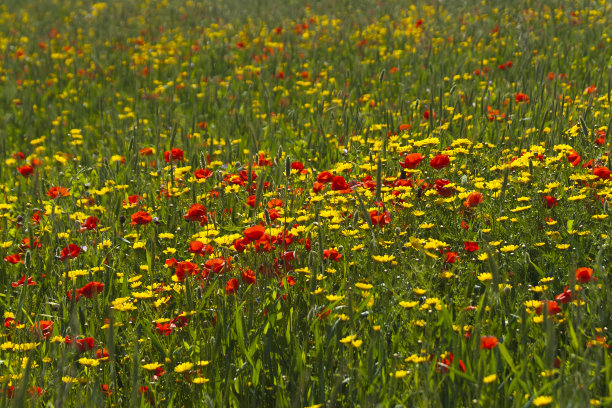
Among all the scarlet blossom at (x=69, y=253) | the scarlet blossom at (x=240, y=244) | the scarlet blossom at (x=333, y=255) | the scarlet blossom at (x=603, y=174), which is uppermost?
the scarlet blossom at (x=603, y=174)

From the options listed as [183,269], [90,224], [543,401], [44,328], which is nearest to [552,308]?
[543,401]

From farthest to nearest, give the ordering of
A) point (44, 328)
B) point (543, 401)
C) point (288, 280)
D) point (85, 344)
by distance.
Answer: point (288, 280), point (44, 328), point (85, 344), point (543, 401)

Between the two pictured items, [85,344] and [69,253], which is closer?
[85,344]

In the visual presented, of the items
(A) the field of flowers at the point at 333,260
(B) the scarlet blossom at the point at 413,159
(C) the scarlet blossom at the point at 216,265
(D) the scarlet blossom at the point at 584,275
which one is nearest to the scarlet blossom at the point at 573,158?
(A) the field of flowers at the point at 333,260

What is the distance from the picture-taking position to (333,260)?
2697 millimetres

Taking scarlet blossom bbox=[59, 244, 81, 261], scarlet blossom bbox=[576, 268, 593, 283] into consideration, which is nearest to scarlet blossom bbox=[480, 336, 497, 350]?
scarlet blossom bbox=[576, 268, 593, 283]

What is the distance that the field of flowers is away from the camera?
6.39 feet

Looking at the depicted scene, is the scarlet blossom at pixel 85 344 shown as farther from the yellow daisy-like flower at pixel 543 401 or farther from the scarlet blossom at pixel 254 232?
the yellow daisy-like flower at pixel 543 401

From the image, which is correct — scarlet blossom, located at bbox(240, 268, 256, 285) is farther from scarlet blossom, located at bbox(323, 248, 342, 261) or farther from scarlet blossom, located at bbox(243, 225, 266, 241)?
scarlet blossom, located at bbox(323, 248, 342, 261)

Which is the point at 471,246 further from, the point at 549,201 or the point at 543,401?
the point at 543,401

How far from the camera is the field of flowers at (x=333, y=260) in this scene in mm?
1946

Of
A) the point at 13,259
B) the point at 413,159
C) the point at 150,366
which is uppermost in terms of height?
the point at 413,159

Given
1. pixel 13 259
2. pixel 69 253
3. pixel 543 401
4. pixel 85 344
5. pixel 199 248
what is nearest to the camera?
pixel 543 401

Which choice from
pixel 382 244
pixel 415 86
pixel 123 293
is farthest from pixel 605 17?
pixel 123 293
